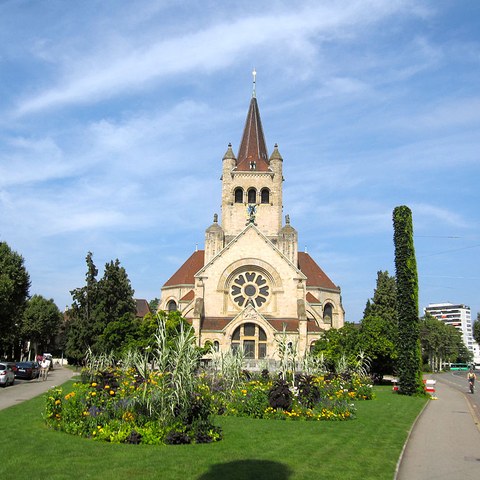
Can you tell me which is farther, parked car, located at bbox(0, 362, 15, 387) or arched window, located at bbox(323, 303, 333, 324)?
arched window, located at bbox(323, 303, 333, 324)

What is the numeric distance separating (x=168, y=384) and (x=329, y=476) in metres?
5.65

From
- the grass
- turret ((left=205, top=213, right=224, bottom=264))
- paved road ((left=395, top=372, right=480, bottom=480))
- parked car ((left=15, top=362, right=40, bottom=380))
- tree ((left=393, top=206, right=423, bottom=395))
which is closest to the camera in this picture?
the grass

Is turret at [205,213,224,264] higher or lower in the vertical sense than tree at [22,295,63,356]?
higher

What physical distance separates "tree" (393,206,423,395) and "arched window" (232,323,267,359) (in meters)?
18.3

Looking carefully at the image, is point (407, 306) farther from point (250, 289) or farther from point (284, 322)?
point (250, 289)

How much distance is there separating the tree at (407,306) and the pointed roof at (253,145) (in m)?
30.4

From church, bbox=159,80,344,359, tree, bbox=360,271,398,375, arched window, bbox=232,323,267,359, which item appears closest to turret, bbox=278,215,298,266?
church, bbox=159,80,344,359

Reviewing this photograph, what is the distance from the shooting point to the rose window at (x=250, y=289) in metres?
54.6

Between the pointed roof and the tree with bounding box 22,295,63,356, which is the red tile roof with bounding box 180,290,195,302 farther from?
the tree with bounding box 22,295,63,356

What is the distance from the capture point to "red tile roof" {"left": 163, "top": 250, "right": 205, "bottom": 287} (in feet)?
218

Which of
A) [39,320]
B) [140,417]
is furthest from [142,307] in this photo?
[140,417]

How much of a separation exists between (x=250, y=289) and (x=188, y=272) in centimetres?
1446

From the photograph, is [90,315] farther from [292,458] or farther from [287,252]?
[292,458]

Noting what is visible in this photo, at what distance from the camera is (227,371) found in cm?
2395
